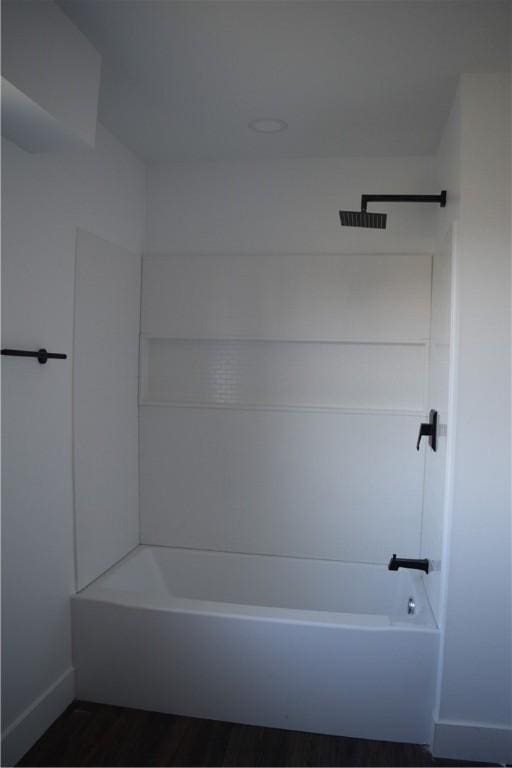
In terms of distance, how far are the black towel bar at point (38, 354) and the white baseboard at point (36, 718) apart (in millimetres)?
1257

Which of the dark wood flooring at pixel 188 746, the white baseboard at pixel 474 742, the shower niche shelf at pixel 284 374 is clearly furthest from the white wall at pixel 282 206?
the dark wood flooring at pixel 188 746

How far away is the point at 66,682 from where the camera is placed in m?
2.26

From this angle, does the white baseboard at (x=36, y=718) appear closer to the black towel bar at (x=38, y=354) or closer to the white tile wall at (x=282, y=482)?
the white tile wall at (x=282, y=482)

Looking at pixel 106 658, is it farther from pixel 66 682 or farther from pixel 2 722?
pixel 2 722

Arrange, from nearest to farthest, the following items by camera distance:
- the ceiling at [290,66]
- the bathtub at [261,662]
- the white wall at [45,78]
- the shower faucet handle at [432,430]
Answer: the white wall at [45,78] < the ceiling at [290,66] < the bathtub at [261,662] < the shower faucet handle at [432,430]

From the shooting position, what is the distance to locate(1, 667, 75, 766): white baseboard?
1890mm

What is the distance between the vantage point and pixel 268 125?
96.0 inches

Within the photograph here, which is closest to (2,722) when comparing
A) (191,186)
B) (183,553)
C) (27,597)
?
(27,597)

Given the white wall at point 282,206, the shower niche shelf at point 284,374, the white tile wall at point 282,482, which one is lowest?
the white tile wall at point 282,482

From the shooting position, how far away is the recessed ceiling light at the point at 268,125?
2387mm

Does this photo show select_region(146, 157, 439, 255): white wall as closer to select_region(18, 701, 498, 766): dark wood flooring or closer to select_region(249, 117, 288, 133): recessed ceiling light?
select_region(249, 117, 288, 133): recessed ceiling light

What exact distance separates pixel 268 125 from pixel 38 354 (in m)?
1.40

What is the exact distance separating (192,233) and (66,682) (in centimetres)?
216

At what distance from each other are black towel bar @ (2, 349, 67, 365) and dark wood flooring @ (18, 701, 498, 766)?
140cm
